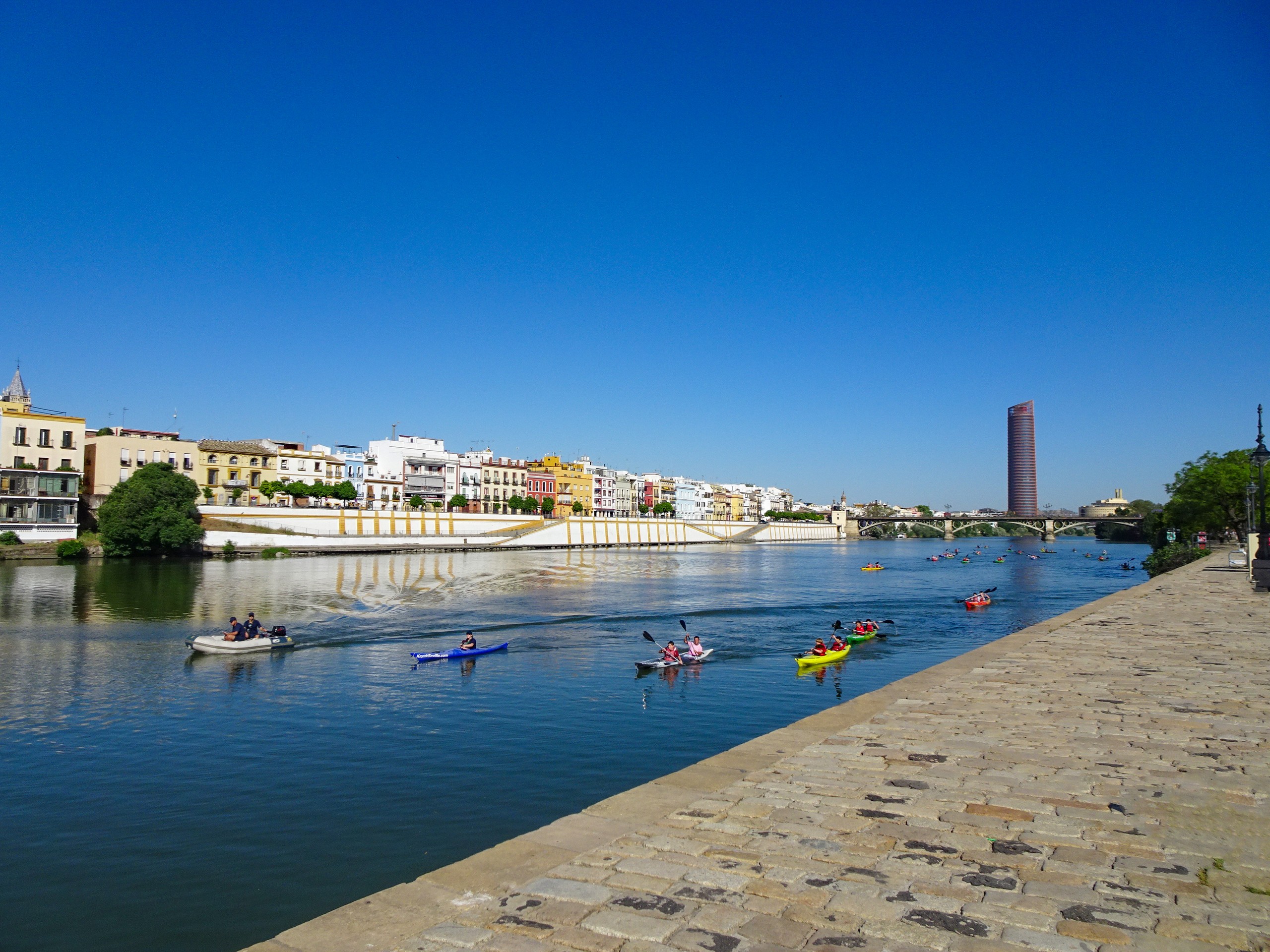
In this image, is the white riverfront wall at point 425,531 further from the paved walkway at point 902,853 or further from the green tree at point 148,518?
the paved walkway at point 902,853

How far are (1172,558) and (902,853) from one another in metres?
70.4

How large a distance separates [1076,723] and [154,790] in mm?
15639

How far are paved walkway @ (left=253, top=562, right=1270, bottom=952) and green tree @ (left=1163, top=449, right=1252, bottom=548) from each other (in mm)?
67557

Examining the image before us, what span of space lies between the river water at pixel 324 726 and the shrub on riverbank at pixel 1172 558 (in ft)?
45.6

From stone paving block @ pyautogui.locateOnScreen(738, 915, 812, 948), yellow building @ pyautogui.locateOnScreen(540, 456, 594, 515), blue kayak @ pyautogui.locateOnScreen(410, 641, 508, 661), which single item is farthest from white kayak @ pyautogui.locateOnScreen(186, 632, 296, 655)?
yellow building @ pyautogui.locateOnScreen(540, 456, 594, 515)

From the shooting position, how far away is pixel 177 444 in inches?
3762

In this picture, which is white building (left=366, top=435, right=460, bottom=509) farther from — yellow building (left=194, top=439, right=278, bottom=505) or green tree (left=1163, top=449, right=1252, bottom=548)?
green tree (left=1163, top=449, right=1252, bottom=548)

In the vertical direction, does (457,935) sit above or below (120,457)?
below

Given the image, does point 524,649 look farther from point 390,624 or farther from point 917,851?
point 917,851

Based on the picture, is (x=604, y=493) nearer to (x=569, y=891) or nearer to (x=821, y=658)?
(x=821, y=658)

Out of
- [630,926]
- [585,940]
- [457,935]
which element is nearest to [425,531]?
[457,935]

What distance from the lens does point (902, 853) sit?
7613mm

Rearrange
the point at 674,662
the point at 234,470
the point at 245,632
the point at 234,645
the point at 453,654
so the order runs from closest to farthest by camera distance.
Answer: the point at 674,662
the point at 453,654
the point at 234,645
the point at 245,632
the point at 234,470

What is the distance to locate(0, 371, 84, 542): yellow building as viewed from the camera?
74562 mm
